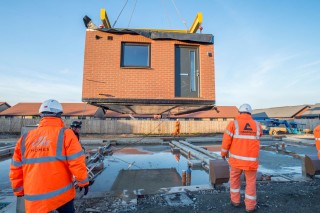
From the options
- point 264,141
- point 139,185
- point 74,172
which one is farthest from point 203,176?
point 264,141

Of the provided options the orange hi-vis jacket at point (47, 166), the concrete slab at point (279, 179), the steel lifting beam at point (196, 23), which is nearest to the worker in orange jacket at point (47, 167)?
the orange hi-vis jacket at point (47, 166)

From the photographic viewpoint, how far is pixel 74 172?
2.33 meters

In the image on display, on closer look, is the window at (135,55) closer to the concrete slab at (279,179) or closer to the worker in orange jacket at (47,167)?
the worker in orange jacket at (47,167)

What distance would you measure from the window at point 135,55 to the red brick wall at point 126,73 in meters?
0.21

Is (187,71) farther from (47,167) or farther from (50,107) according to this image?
(47,167)

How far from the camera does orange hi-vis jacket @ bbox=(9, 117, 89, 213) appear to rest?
2.18m

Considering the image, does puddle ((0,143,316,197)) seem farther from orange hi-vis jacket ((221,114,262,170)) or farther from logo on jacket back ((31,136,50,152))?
logo on jacket back ((31,136,50,152))

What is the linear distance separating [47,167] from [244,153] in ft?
11.0

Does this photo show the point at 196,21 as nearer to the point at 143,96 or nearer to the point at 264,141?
the point at 143,96

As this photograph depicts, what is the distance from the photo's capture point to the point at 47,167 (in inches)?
87.1

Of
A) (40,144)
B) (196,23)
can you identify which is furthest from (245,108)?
(196,23)

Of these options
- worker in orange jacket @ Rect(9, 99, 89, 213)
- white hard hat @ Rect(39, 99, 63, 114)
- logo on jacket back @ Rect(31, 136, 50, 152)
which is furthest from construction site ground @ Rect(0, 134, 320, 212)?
white hard hat @ Rect(39, 99, 63, 114)

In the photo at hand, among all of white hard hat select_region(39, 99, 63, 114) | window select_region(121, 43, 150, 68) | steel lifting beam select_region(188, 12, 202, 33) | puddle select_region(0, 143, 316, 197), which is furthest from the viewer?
window select_region(121, 43, 150, 68)

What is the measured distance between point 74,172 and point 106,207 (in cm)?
160
